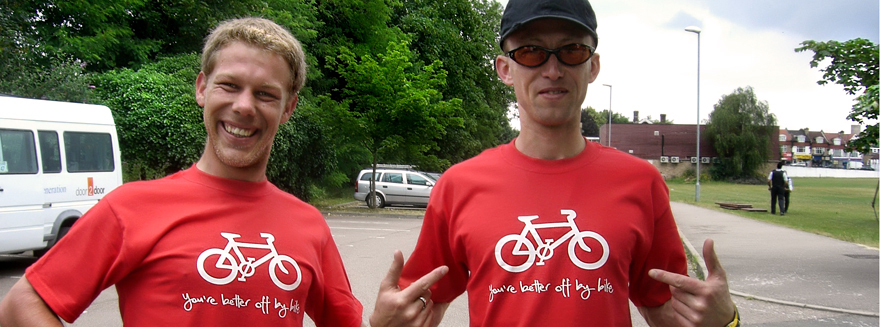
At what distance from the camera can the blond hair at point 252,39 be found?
7.36ft

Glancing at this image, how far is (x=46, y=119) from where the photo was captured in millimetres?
10781

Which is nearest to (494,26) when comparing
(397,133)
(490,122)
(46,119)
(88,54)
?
(490,122)

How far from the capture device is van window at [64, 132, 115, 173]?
11.1 meters

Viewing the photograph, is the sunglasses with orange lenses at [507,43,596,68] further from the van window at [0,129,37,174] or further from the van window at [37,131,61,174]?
the van window at [37,131,61,174]

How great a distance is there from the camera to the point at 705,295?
1851mm

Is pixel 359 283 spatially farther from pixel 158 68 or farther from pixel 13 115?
pixel 158 68

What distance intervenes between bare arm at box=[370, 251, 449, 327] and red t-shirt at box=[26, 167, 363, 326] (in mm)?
329

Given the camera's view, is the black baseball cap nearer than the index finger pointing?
No

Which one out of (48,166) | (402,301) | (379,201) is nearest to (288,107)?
(402,301)

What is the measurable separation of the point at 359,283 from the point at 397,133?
1472 cm

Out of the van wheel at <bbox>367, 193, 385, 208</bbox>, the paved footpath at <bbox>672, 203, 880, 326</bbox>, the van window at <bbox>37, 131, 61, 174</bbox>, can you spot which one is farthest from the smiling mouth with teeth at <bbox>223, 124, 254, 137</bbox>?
the van wheel at <bbox>367, 193, 385, 208</bbox>

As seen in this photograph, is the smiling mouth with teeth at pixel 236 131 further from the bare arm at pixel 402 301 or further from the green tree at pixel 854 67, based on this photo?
the green tree at pixel 854 67

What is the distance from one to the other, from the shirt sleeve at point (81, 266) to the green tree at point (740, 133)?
2798 inches

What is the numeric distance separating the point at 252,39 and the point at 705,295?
5.21 ft
